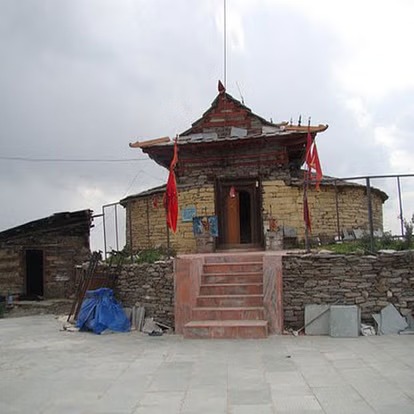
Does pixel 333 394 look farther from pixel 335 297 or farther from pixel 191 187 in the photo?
pixel 191 187

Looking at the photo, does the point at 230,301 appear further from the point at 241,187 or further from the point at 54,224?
the point at 54,224

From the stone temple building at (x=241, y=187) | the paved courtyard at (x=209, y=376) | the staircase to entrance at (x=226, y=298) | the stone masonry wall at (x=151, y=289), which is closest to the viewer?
the paved courtyard at (x=209, y=376)

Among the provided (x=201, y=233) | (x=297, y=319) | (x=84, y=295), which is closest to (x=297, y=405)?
(x=297, y=319)

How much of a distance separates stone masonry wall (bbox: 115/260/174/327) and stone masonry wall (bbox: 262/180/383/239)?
4814 mm

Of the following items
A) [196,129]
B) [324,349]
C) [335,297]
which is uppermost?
[196,129]

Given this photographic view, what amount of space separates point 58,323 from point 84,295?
152 cm

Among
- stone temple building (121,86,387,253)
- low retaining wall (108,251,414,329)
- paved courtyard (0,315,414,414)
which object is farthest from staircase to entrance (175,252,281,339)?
stone temple building (121,86,387,253)

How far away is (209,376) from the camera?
6.39 metres

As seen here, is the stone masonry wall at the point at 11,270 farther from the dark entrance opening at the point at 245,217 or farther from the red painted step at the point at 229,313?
the red painted step at the point at 229,313

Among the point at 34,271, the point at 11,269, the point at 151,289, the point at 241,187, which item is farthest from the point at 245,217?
the point at 34,271

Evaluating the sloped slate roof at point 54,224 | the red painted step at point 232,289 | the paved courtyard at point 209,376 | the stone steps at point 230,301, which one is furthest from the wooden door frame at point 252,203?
the sloped slate roof at point 54,224

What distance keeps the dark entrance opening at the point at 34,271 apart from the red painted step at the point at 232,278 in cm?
1177

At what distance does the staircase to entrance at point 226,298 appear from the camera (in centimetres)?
927

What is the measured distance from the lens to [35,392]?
581 centimetres
